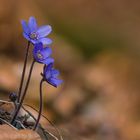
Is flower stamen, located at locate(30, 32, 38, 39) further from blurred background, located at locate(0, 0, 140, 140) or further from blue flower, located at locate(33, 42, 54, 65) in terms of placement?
blurred background, located at locate(0, 0, 140, 140)

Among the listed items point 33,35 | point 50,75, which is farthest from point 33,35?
point 50,75

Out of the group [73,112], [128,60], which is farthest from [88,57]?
[73,112]

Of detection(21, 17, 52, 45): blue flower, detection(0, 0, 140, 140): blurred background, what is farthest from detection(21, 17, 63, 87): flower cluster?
detection(0, 0, 140, 140): blurred background

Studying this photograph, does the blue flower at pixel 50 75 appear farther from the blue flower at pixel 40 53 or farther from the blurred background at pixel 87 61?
the blurred background at pixel 87 61

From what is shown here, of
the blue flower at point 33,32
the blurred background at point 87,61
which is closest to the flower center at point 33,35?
the blue flower at point 33,32

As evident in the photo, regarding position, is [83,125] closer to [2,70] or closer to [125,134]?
[125,134]

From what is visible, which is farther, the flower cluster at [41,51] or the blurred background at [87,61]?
the blurred background at [87,61]

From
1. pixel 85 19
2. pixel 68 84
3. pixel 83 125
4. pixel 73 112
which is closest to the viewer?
pixel 83 125
